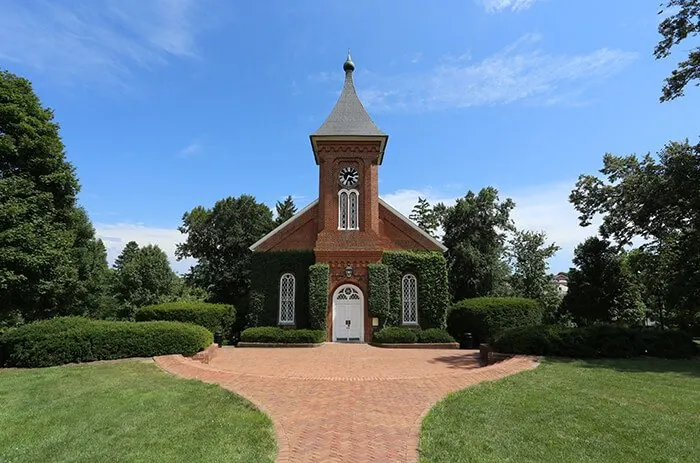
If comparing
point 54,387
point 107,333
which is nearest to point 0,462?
point 54,387

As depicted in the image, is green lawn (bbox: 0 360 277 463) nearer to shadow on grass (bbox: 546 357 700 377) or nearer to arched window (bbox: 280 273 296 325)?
shadow on grass (bbox: 546 357 700 377)

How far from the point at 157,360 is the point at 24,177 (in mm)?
14734

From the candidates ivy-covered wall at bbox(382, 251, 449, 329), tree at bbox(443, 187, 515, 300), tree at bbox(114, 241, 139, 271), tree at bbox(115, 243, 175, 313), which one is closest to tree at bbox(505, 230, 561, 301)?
tree at bbox(443, 187, 515, 300)

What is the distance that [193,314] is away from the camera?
20922 mm

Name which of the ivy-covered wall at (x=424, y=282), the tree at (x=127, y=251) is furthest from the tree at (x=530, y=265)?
the tree at (x=127, y=251)

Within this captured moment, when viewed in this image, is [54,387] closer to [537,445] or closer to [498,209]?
[537,445]

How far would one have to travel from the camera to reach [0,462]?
5.63 m

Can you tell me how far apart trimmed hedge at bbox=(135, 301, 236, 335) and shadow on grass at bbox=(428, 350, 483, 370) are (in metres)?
11.8

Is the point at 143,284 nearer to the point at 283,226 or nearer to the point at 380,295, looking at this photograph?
the point at 283,226

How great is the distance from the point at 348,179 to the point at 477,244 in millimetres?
15951

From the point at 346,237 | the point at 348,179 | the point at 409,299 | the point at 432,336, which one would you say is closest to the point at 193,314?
the point at 346,237

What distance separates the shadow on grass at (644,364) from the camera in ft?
37.8

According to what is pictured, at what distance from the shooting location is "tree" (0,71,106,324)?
1881 cm

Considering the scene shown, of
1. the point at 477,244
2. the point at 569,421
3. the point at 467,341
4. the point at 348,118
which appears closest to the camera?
the point at 569,421
